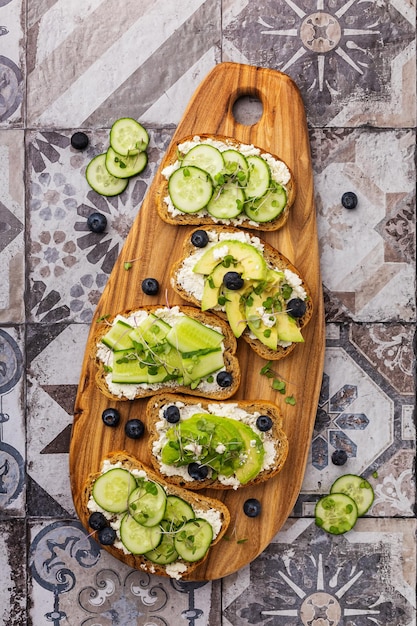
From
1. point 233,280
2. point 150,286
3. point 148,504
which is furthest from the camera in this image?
point 150,286

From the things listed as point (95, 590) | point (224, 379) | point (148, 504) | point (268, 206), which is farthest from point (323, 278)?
point (95, 590)

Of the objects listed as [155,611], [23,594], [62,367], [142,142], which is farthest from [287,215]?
[23,594]

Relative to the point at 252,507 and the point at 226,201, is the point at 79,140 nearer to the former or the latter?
the point at 226,201

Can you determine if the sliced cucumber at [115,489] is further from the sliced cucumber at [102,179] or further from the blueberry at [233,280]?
the sliced cucumber at [102,179]

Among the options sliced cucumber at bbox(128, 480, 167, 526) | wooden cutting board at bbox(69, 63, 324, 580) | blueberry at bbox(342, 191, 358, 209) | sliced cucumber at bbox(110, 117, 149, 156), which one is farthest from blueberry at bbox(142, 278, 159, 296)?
blueberry at bbox(342, 191, 358, 209)

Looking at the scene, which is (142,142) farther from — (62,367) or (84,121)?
(62,367)

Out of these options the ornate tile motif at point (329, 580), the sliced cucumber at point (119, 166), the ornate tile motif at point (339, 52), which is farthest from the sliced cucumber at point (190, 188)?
the ornate tile motif at point (329, 580)
